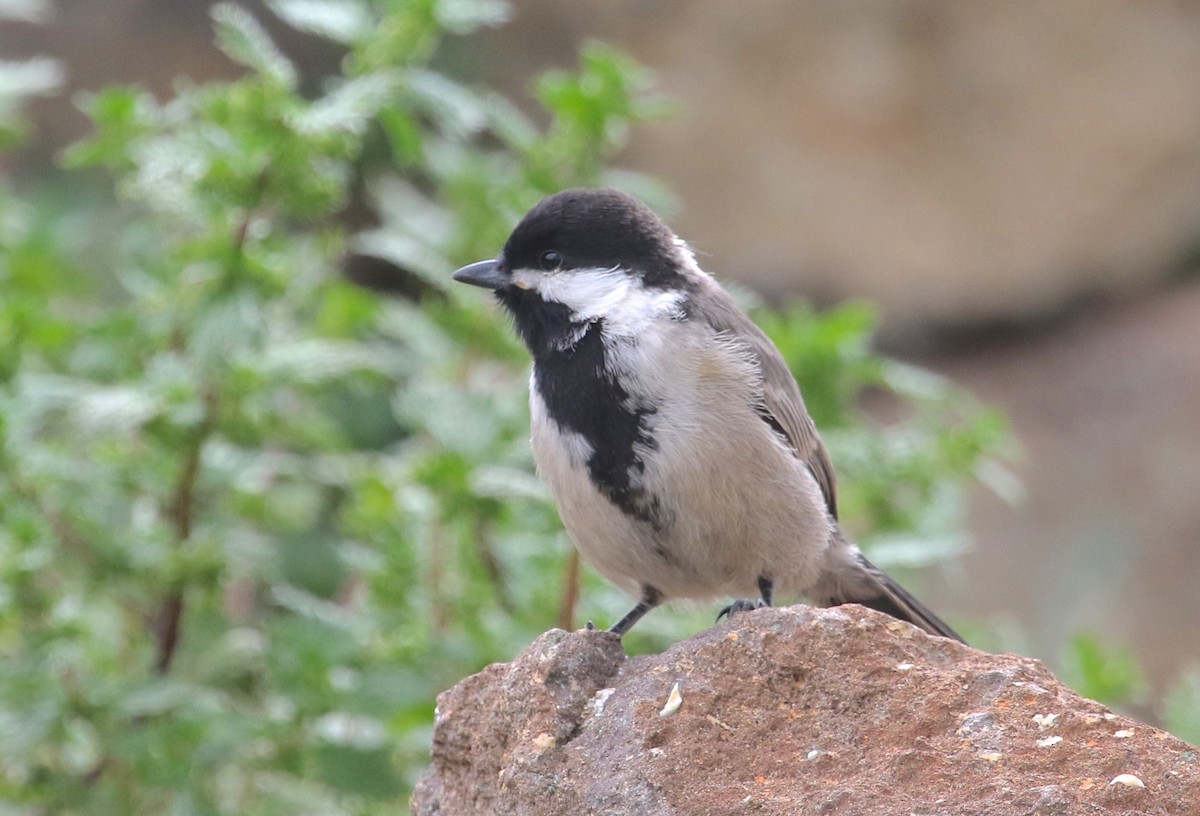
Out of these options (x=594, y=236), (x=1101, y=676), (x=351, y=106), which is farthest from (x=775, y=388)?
(x=1101, y=676)

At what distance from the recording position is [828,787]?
2.60 metres

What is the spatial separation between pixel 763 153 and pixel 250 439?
18.7 feet

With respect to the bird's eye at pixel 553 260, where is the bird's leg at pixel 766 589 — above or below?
below

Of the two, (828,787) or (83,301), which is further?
(83,301)

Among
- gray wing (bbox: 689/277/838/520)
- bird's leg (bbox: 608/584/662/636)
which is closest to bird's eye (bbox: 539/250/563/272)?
gray wing (bbox: 689/277/838/520)

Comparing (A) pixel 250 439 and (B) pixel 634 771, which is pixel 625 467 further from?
(A) pixel 250 439

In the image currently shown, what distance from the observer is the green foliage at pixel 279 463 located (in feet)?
14.2

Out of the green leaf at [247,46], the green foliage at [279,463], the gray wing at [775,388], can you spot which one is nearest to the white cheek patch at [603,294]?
the gray wing at [775,388]

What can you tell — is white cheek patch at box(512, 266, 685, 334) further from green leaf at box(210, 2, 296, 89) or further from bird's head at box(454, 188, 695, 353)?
green leaf at box(210, 2, 296, 89)

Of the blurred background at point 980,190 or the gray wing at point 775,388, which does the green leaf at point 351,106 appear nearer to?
the gray wing at point 775,388

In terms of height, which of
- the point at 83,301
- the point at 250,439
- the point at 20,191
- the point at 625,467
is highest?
the point at 625,467

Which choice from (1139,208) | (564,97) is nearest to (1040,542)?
(1139,208)

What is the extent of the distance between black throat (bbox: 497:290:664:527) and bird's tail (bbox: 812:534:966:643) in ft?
2.76

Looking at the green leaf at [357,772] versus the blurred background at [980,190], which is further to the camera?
the blurred background at [980,190]
